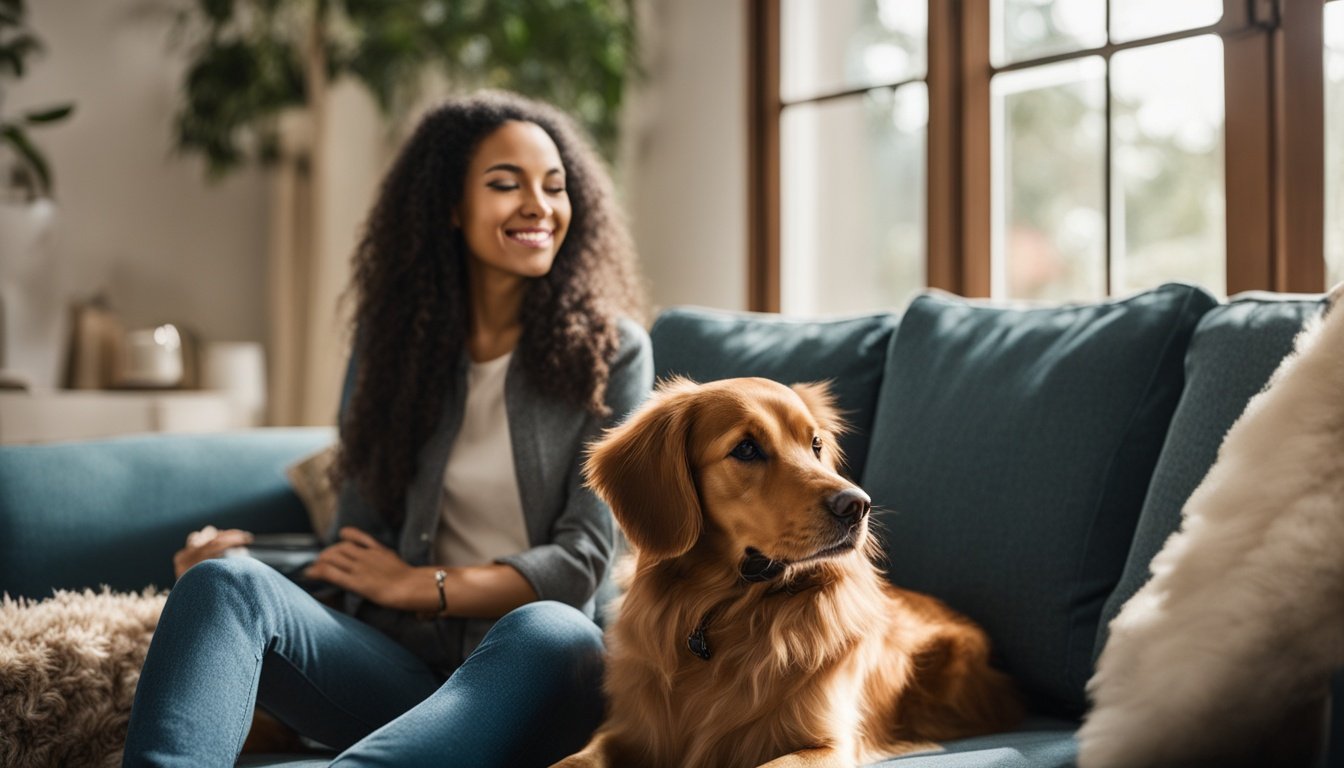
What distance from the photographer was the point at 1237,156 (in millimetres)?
2455

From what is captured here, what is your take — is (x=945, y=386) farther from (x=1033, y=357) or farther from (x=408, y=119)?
(x=408, y=119)

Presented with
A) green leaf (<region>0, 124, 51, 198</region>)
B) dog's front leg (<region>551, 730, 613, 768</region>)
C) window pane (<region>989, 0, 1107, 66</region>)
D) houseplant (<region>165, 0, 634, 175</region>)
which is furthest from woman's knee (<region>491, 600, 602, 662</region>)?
green leaf (<region>0, 124, 51, 198</region>)

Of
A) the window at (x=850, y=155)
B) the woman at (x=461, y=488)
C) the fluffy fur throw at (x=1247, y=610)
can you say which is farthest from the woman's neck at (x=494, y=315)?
the window at (x=850, y=155)

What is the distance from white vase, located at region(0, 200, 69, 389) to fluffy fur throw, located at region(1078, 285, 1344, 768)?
3.43m

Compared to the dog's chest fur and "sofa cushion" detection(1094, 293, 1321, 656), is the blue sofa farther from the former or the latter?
the dog's chest fur

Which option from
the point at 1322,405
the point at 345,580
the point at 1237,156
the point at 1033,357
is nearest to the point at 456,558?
the point at 345,580

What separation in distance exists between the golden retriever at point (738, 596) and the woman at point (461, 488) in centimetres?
14

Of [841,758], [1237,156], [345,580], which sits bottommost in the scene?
[841,758]

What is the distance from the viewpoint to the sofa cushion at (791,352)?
2.01 m

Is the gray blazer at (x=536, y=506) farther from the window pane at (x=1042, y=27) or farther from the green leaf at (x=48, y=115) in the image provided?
the green leaf at (x=48, y=115)

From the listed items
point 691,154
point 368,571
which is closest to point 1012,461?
point 368,571

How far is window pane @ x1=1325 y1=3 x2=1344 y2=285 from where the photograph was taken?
7.56ft

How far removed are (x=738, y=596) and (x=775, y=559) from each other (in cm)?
9

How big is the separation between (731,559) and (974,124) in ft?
6.61
